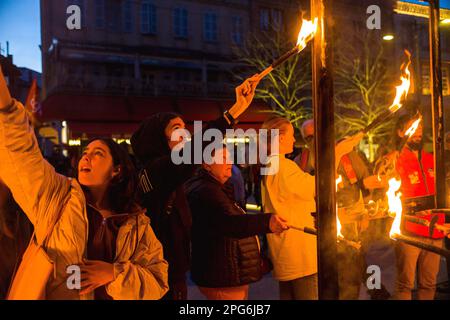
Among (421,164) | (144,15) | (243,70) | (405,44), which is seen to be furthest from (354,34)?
(421,164)

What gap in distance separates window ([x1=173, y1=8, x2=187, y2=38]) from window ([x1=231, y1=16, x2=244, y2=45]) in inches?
100

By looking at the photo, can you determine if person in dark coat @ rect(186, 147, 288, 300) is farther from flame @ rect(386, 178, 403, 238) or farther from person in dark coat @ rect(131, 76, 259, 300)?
flame @ rect(386, 178, 403, 238)

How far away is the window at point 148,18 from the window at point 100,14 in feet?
6.83

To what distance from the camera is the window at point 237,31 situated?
2422 centimetres

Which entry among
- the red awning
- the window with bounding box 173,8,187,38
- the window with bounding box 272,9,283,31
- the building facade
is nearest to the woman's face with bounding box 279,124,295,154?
the red awning

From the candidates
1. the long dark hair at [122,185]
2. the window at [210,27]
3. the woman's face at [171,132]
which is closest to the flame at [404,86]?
the woman's face at [171,132]

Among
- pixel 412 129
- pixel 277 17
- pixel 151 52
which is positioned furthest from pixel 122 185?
pixel 277 17

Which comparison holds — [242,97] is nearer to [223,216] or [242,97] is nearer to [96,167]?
[223,216]

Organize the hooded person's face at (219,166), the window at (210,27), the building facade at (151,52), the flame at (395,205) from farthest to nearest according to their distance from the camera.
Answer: the window at (210,27) → the building facade at (151,52) → the hooded person's face at (219,166) → the flame at (395,205)

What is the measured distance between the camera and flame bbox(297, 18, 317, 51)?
195cm

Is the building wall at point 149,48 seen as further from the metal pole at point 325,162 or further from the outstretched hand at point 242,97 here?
the metal pole at point 325,162

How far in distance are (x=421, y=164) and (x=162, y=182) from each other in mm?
2542

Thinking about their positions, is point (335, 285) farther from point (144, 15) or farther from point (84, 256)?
point (144, 15)

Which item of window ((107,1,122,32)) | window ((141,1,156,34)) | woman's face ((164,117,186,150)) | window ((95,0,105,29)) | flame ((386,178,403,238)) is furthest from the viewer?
window ((141,1,156,34))
